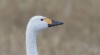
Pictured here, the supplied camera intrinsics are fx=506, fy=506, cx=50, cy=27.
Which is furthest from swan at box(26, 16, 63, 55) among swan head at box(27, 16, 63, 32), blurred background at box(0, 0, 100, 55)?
blurred background at box(0, 0, 100, 55)

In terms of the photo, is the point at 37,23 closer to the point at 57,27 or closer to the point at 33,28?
the point at 33,28

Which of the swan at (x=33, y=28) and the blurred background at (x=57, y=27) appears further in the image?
the blurred background at (x=57, y=27)

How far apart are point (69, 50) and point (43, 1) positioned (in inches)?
71.9

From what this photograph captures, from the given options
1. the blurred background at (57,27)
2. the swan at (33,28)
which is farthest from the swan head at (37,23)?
the blurred background at (57,27)

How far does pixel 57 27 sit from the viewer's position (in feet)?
29.4

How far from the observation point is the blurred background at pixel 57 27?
7.93 meters

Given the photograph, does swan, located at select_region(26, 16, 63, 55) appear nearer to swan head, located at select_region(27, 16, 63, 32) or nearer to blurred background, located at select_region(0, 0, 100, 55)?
swan head, located at select_region(27, 16, 63, 32)

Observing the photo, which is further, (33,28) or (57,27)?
(57,27)

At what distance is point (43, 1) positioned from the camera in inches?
374

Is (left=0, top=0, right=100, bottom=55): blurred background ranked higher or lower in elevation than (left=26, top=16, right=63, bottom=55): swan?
higher

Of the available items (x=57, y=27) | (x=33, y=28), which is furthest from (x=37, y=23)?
(x=57, y=27)

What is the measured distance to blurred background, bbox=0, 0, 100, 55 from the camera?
7.93 meters

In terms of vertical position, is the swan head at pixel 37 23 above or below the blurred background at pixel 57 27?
below

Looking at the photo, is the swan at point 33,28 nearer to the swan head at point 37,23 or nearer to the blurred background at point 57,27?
the swan head at point 37,23
